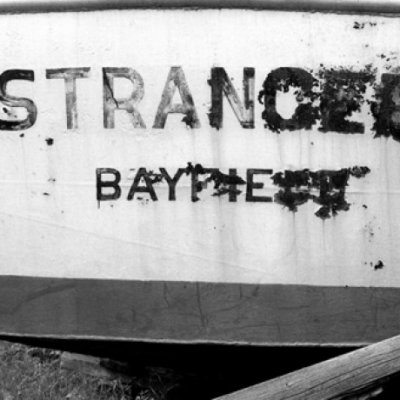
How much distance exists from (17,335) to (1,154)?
0.67 metres

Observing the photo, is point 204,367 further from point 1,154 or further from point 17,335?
point 1,154

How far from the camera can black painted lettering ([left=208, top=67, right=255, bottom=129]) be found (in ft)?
10.8

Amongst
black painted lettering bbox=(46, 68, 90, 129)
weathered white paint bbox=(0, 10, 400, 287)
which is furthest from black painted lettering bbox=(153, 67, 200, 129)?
black painted lettering bbox=(46, 68, 90, 129)

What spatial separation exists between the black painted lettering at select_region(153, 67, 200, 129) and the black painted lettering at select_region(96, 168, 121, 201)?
0.76 feet

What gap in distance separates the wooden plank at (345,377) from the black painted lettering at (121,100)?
1031mm

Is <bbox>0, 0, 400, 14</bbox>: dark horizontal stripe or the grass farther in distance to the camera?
the grass

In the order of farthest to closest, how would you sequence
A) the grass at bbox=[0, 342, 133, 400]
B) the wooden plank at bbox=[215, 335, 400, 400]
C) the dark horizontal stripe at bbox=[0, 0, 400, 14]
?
the grass at bbox=[0, 342, 133, 400] < the dark horizontal stripe at bbox=[0, 0, 400, 14] < the wooden plank at bbox=[215, 335, 400, 400]

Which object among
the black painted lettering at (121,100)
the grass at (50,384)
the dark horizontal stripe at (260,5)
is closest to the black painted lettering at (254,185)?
the black painted lettering at (121,100)

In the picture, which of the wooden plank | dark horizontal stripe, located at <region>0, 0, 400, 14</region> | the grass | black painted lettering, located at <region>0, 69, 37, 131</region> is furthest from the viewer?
the grass

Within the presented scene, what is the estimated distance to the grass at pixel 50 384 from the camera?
5.43 metres

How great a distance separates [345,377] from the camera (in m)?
3.02

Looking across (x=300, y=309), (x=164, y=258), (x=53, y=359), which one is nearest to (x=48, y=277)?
(x=164, y=258)

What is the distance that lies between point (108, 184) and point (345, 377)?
1.06 metres

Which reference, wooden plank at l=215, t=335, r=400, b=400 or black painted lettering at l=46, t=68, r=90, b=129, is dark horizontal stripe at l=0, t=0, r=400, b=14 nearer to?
black painted lettering at l=46, t=68, r=90, b=129
